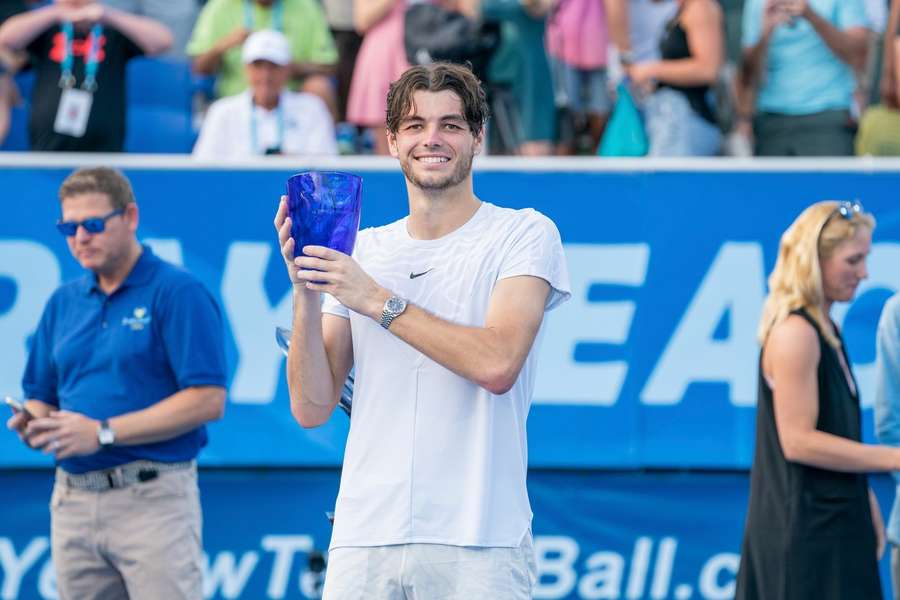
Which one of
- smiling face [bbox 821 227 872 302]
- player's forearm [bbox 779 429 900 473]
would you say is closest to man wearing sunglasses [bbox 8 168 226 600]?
player's forearm [bbox 779 429 900 473]

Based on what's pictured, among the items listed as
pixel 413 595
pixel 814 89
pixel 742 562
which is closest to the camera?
pixel 413 595

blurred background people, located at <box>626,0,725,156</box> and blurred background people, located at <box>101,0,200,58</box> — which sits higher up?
blurred background people, located at <box>101,0,200,58</box>

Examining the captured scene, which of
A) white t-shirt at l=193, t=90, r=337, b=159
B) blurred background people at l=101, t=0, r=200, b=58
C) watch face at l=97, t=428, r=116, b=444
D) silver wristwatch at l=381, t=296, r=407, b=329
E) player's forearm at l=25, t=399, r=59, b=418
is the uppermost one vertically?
blurred background people at l=101, t=0, r=200, b=58

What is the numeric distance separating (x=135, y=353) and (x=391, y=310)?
209 cm

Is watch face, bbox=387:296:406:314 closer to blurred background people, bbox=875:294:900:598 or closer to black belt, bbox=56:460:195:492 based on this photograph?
black belt, bbox=56:460:195:492

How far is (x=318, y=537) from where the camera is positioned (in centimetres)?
648

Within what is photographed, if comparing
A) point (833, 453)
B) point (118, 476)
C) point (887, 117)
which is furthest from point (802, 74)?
point (118, 476)

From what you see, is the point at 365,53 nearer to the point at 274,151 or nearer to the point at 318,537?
the point at 274,151

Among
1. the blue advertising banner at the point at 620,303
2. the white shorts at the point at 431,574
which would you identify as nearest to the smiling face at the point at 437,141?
the white shorts at the point at 431,574

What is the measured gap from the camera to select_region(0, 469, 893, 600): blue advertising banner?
254 inches

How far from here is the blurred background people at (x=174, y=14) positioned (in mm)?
9078

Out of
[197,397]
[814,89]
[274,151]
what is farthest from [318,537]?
[814,89]

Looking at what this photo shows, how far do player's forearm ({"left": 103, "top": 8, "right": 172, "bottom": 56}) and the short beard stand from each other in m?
4.88

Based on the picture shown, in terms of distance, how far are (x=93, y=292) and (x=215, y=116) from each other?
2652 millimetres
